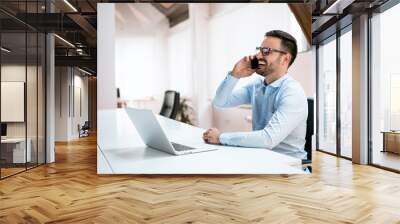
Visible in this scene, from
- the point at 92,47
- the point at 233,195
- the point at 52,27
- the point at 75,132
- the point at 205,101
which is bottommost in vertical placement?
the point at 233,195

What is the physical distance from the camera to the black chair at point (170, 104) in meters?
4.41

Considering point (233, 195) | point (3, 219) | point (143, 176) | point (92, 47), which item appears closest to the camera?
point (3, 219)

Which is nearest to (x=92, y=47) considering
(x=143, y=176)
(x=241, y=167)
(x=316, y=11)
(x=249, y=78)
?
(x=143, y=176)

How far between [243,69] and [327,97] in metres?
4.04

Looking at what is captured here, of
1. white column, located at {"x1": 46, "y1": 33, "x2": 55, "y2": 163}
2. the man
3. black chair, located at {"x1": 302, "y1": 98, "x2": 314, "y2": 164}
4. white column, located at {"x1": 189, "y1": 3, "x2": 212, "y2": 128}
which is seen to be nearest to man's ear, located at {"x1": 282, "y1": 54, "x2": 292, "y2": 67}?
the man

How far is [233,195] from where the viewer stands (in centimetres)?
387

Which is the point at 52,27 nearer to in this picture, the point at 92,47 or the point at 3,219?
the point at 92,47

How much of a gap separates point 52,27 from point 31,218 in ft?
12.5

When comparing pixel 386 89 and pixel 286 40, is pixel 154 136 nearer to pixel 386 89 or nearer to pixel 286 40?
pixel 286 40

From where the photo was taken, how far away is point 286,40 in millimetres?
4641

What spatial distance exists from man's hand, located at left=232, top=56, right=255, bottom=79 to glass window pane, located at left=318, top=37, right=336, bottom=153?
3.57m

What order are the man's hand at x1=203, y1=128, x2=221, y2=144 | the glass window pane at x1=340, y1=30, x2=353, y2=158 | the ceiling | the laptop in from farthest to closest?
1. the glass window pane at x1=340, y1=30, x2=353, y2=158
2. the ceiling
3. the man's hand at x1=203, y1=128, x2=221, y2=144
4. the laptop

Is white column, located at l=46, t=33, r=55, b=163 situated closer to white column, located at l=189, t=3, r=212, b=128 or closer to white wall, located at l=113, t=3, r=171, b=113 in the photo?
white wall, located at l=113, t=3, r=171, b=113

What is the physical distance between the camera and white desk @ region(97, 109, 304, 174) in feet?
13.4
